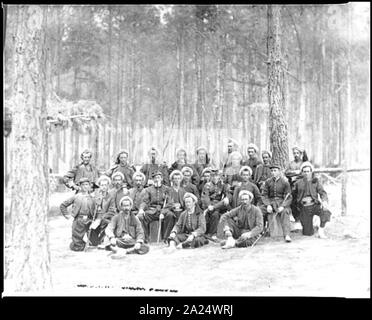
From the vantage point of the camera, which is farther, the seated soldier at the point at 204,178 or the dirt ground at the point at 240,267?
the seated soldier at the point at 204,178

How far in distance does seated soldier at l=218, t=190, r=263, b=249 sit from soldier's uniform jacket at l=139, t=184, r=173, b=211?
672mm

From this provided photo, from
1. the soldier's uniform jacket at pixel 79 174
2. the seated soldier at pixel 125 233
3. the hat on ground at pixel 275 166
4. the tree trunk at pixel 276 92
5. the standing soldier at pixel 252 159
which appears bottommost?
the seated soldier at pixel 125 233

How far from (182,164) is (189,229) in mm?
765

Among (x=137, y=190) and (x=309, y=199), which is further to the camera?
(x=137, y=190)

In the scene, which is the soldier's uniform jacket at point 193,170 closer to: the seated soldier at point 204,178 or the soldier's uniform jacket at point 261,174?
the seated soldier at point 204,178

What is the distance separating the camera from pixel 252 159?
5.64 meters

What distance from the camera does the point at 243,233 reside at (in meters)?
5.60

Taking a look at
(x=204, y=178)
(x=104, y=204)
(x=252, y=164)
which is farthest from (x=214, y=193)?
(x=104, y=204)

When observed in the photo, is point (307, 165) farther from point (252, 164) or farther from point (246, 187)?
point (246, 187)

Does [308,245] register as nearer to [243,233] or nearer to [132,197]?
[243,233]

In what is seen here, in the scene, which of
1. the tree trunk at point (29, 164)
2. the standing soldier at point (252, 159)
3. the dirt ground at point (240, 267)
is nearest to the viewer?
the tree trunk at point (29, 164)

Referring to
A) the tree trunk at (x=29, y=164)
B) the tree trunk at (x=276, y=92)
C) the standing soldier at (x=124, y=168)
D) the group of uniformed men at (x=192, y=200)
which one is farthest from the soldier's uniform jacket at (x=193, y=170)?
the tree trunk at (x=29, y=164)

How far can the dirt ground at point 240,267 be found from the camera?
5.48 m

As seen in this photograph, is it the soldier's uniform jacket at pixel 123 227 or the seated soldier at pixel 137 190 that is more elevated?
the seated soldier at pixel 137 190
